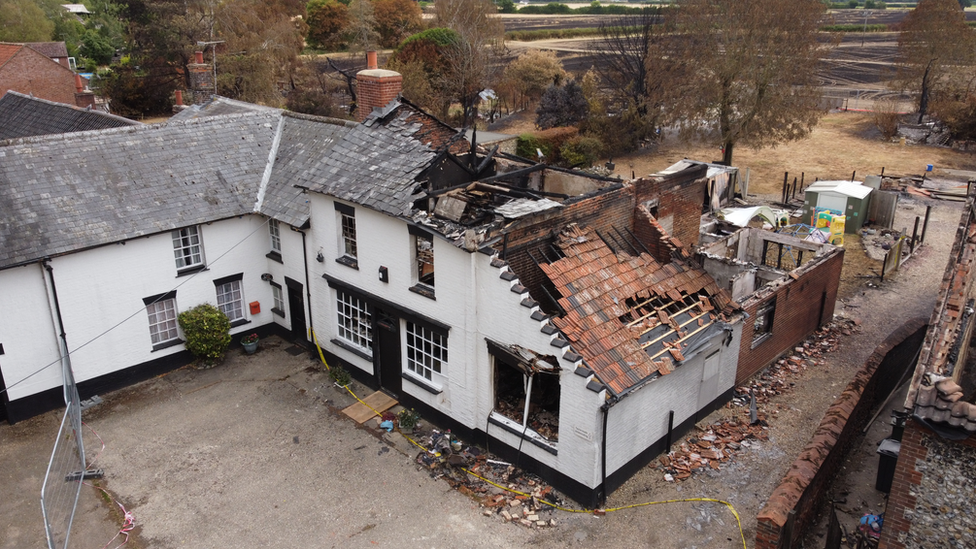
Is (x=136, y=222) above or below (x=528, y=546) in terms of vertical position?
above

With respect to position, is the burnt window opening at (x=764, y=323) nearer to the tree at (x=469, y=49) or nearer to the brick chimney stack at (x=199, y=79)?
the brick chimney stack at (x=199, y=79)

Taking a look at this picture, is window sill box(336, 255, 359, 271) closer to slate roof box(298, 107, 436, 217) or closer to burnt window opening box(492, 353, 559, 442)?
slate roof box(298, 107, 436, 217)

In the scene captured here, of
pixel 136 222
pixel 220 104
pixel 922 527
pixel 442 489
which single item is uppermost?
pixel 220 104

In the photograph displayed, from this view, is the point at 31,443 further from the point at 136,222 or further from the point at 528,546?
the point at 528,546

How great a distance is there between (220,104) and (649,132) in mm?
29906

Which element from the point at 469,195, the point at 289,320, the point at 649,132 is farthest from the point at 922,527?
the point at 649,132

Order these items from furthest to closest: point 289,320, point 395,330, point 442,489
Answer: point 289,320
point 395,330
point 442,489

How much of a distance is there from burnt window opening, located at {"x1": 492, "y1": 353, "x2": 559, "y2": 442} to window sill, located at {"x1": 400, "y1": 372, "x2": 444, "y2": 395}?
4.95 ft

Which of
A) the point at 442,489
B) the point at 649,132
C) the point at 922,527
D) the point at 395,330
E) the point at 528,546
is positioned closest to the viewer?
the point at 922,527

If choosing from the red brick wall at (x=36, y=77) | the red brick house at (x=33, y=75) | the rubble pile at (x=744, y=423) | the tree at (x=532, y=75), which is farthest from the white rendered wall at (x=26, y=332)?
the tree at (x=532, y=75)

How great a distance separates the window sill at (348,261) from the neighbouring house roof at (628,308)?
559 centimetres

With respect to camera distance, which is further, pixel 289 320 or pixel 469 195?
pixel 289 320

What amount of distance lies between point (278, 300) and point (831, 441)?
15.9 m

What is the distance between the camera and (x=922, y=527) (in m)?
10.9
